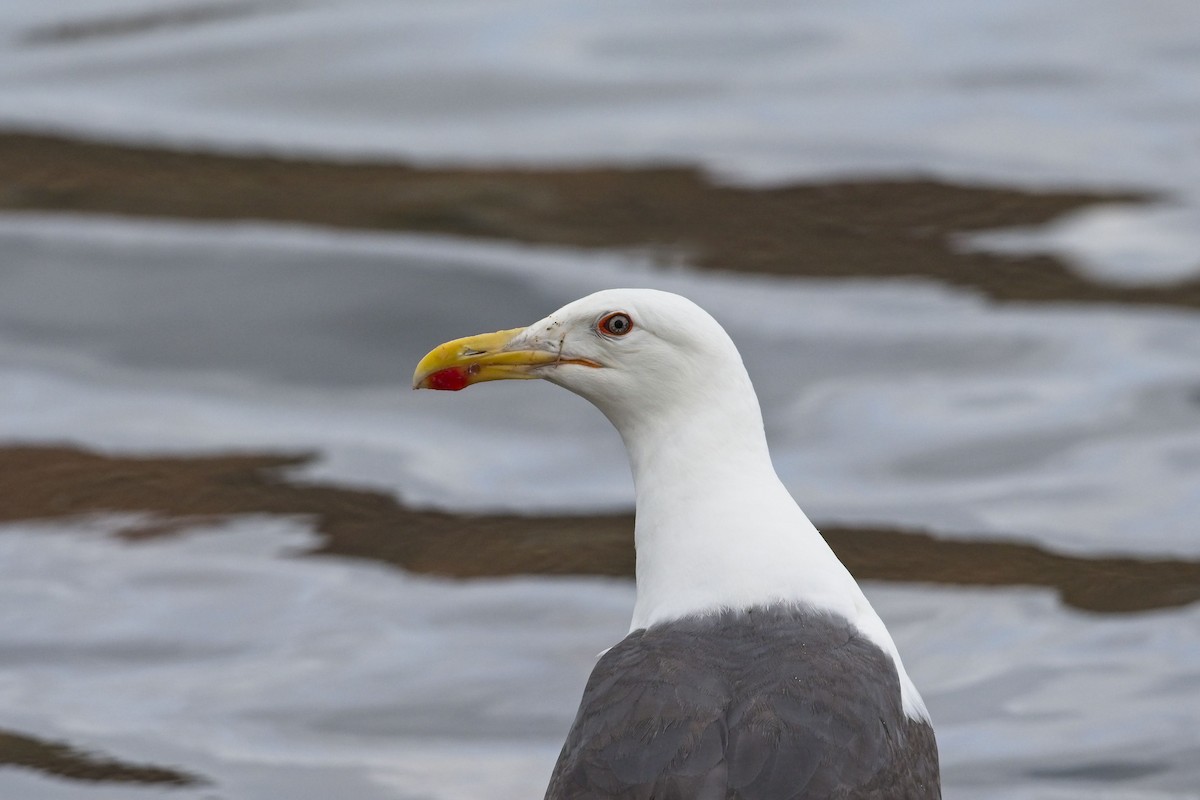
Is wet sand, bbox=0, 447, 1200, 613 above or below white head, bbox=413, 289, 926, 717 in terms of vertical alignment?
above

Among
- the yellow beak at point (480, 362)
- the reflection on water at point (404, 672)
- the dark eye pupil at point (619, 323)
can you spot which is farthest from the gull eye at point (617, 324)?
the reflection on water at point (404, 672)

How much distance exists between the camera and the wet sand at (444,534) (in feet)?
30.0

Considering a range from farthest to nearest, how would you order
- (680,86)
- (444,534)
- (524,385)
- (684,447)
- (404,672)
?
1. (680,86)
2. (524,385)
3. (444,534)
4. (404,672)
5. (684,447)

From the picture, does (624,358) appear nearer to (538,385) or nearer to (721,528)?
(721,528)

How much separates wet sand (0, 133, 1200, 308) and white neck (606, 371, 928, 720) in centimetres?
660

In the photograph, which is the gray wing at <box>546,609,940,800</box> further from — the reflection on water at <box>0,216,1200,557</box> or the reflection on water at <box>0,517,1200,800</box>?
the reflection on water at <box>0,216,1200,557</box>

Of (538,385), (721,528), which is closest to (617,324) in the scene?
(721,528)

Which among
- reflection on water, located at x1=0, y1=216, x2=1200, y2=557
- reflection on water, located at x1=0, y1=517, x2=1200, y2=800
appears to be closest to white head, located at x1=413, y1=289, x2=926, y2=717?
reflection on water, located at x1=0, y1=517, x2=1200, y2=800

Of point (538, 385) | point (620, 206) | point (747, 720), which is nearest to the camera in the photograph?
point (747, 720)

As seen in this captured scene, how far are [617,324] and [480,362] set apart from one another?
433mm

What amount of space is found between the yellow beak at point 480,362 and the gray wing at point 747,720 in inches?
36.3

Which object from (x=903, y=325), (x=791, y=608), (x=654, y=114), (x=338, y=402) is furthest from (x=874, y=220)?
(x=791, y=608)

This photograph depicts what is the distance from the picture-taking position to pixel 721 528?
17.8ft

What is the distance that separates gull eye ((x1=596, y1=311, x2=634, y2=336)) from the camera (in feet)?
18.4
